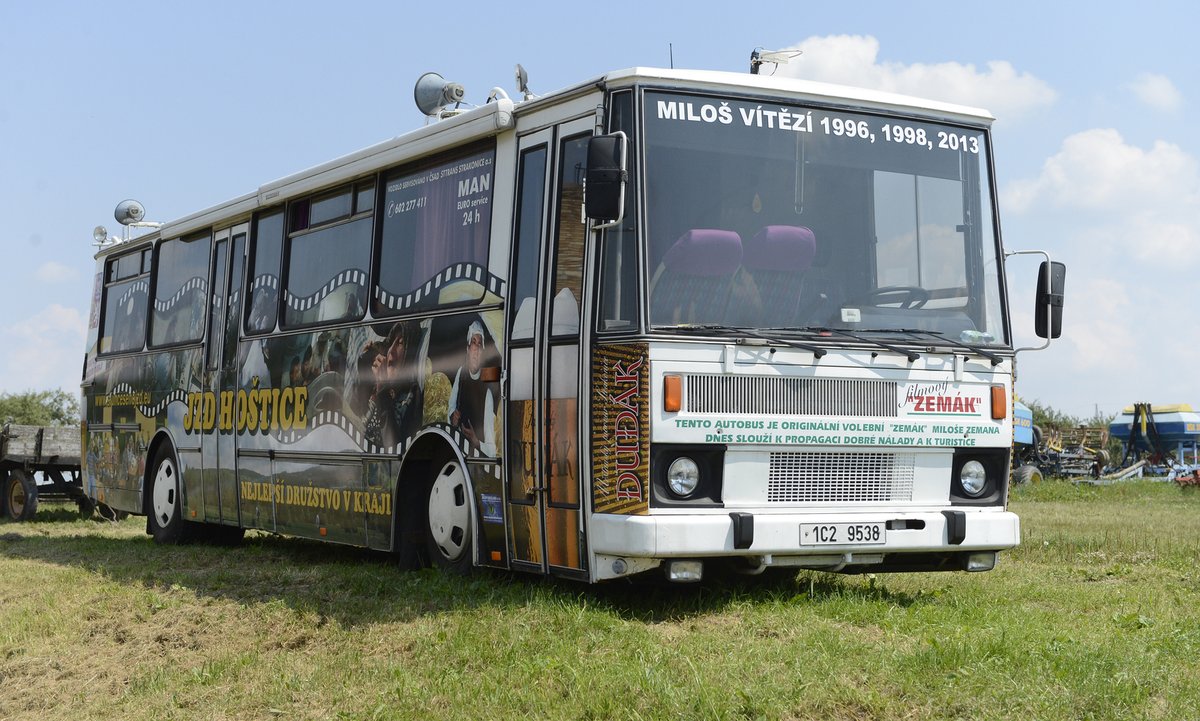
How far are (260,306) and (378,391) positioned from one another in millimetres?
2842

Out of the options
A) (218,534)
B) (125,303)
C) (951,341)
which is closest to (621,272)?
(951,341)

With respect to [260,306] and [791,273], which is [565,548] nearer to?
[791,273]

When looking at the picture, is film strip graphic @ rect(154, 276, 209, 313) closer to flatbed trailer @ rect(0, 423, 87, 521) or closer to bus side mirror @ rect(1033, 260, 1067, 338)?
flatbed trailer @ rect(0, 423, 87, 521)

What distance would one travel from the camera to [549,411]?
8484 millimetres

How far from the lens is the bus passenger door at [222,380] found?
13398 mm

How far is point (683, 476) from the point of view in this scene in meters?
7.95

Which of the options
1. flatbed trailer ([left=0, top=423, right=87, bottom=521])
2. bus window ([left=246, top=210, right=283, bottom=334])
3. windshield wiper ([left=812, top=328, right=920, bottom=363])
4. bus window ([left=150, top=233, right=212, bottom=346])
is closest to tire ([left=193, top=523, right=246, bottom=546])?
bus window ([left=150, top=233, right=212, bottom=346])

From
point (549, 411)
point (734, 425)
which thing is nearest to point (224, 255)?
point (549, 411)

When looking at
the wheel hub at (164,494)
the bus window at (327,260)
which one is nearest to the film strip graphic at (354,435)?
the bus window at (327,260)

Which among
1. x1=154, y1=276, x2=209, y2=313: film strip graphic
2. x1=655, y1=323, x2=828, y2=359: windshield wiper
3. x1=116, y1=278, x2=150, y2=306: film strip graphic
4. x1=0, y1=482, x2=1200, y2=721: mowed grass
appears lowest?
x1=0, y1=482, x2=1200, y2=721: mowed grass

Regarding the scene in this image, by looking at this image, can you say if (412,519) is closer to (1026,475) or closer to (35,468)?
(35,468)

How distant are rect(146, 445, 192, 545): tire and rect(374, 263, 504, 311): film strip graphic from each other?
16.2 ft

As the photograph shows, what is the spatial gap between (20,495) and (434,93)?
13.2 metres

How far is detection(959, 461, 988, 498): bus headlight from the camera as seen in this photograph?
28.8 ft
